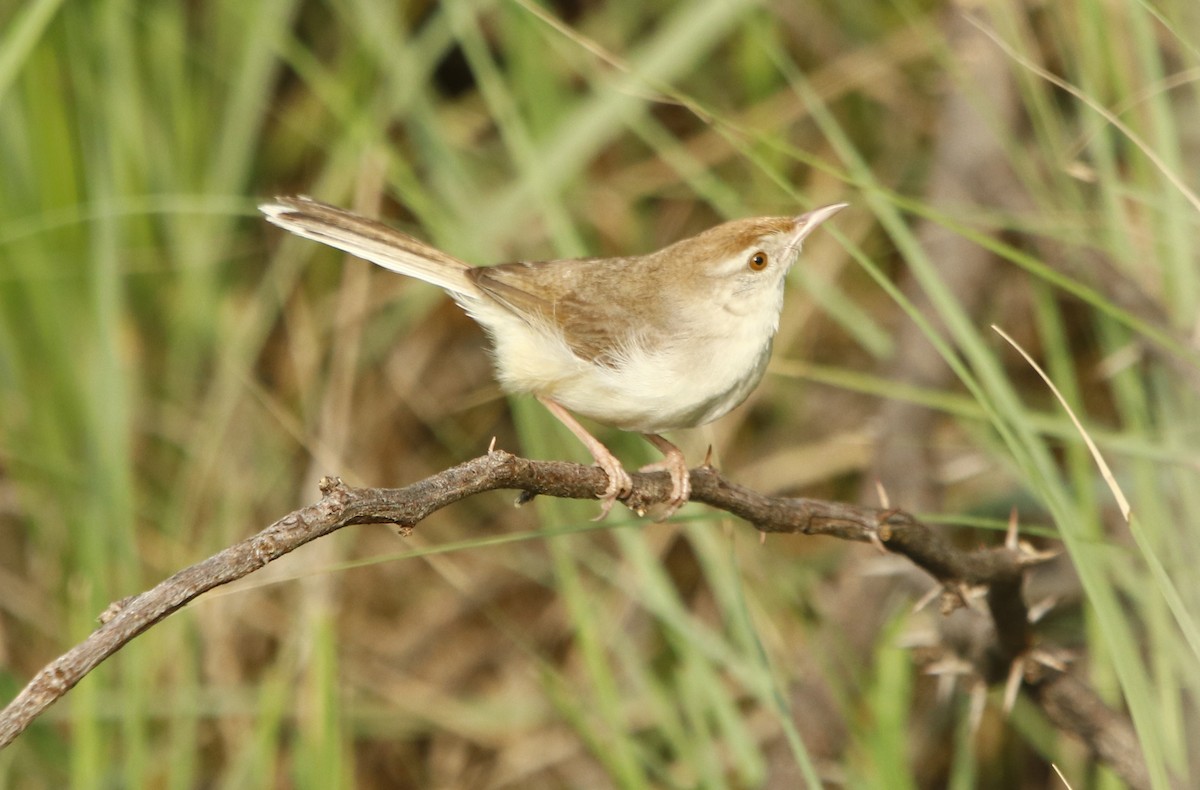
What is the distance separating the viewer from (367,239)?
3.24m

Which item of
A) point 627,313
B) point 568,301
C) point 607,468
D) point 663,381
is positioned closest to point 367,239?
point 568,301

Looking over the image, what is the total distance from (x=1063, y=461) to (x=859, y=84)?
1701 millimetres

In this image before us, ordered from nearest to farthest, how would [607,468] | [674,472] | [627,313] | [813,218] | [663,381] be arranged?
[607,468] → [674,472] → [663,381] → [813,218] → [627,313]

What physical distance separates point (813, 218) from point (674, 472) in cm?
81

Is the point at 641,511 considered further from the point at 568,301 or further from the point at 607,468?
the point at 568,301

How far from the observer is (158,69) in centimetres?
445

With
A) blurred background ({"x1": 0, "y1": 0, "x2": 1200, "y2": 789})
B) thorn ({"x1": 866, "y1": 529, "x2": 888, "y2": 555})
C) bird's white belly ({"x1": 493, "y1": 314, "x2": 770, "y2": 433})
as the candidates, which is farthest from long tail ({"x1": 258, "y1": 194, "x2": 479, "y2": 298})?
thorn ({"x1": 866, "y1": 529, "x2": 888, "y2": 555})

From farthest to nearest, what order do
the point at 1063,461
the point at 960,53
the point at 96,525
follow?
the point at 1063,461, the point at 960,53, the point at 96,525

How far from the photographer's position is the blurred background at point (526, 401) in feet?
10.6

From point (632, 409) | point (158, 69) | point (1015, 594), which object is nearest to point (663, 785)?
point (632, 409)

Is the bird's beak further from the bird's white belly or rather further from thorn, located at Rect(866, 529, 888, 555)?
thorn, located at Rect(866, 529, 888, 555)

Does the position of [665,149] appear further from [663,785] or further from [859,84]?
[663,785]

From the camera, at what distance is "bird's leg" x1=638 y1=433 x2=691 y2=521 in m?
2.54

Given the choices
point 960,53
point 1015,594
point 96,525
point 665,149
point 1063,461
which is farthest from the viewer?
point 1063,461
